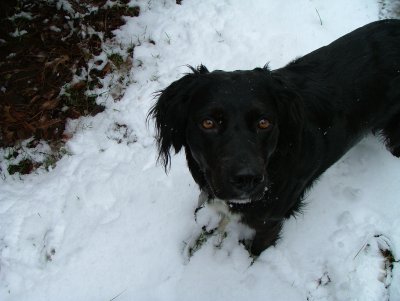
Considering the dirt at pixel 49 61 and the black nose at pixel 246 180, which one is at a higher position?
the black nose at pixel 246 180

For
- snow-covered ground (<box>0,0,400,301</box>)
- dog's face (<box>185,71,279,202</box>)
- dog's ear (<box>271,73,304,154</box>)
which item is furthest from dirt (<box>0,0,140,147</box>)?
dog's ear (<box>271,73,304,154</box>)

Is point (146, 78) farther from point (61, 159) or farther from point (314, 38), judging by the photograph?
point (314, 38)

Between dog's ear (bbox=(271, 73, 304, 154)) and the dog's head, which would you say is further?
dog's ear (bbox=(271, 73, 304, 154))

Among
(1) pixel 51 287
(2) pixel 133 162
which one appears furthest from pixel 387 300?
(1) pixel 51 287

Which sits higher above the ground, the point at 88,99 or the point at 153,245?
the point at 88,99

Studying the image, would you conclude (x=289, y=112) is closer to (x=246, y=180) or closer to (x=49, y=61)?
(x=246, y=180)

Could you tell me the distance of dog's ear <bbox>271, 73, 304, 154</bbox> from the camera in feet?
7.52

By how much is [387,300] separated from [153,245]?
1.88m

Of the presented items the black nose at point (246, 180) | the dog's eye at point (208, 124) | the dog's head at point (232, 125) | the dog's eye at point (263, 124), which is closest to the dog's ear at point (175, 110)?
the dog's head at point (232, 125)

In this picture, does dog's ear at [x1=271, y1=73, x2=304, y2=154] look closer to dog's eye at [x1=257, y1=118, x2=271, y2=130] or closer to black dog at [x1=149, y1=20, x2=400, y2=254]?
black dog at [x1=149, y1=20, x2=400, y2=254]

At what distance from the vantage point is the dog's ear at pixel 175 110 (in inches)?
94.2

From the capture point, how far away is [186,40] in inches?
164

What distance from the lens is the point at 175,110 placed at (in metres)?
2.39

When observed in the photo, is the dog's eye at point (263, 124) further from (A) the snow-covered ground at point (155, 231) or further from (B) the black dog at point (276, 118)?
(A) the snow-covered ground at point (155, 231)
